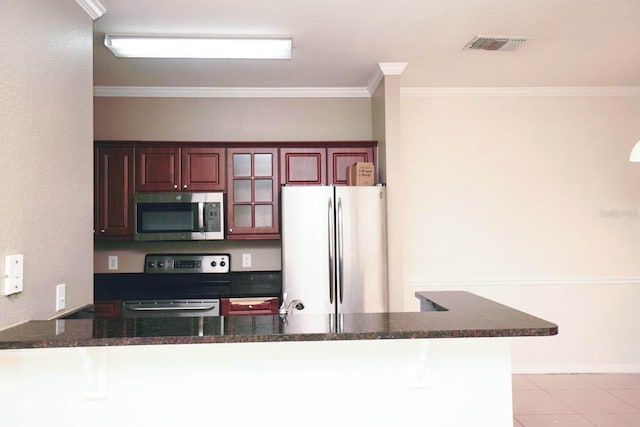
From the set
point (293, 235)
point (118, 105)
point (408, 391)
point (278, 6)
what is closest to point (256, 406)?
point (408, 391)

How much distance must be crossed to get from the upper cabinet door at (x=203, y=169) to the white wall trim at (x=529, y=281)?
1.87 meters

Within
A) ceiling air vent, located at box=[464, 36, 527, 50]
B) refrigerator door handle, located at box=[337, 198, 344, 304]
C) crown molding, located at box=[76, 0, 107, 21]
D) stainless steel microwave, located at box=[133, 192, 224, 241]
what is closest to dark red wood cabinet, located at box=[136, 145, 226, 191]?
stainless steel microwave, located at box=[133, 192, 224, 241]

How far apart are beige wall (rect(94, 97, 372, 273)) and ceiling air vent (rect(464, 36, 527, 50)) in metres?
1.23

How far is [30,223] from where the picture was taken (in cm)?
178

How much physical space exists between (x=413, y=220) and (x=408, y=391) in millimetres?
2547

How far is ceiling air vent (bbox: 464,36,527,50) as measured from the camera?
304cm

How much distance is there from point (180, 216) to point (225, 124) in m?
0.95

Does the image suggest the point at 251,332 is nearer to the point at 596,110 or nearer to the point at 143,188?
the point at 143,188

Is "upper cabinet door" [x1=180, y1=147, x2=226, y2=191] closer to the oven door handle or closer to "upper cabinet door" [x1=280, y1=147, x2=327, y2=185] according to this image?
"upper cabinet door" [x1=280, y1=147, x2=327, y2=185]

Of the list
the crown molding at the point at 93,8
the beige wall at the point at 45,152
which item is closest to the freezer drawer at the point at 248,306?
the beige wall at the point at 45,152

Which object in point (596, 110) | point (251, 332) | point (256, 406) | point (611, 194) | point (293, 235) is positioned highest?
point (596, 110)

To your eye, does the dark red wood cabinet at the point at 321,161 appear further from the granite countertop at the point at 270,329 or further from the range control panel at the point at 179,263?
the granite countertop at the point at 270,329

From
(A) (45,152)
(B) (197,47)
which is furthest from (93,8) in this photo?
(A) (45,152)

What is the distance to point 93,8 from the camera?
242 cm
